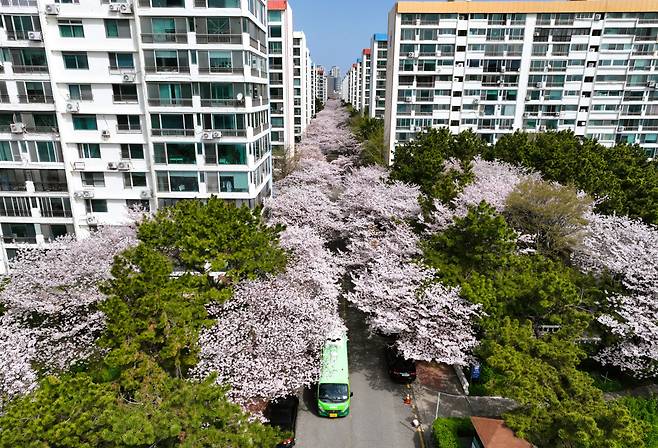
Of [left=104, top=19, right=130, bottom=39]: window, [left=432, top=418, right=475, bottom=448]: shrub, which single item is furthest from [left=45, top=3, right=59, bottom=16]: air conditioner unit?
[left=432, top=418, right=475, bottom=448]: shrub

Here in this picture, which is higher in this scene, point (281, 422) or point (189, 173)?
point (189, 173)

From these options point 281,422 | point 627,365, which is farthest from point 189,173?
point 627,365

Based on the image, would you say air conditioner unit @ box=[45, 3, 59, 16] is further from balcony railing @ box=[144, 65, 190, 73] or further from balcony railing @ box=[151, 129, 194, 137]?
balcony railing @ box=[151, 129, 194, 137]

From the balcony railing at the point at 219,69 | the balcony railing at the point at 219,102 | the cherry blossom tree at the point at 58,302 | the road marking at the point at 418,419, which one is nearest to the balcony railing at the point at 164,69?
the balcony railing at the point at 219,69

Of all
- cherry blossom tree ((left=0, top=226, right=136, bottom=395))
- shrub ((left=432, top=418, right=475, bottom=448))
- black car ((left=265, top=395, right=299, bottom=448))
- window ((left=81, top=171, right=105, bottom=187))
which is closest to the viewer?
shrub ((left=432, top=418, right=475, bottom=448))

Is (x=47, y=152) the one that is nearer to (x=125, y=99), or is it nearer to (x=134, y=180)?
(x=134, y=180)

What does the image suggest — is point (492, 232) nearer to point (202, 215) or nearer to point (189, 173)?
point (202, 215)

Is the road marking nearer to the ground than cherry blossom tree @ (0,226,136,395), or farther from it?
nearer to the ground

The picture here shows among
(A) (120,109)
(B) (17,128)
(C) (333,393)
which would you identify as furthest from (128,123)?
(C) (333,393)
